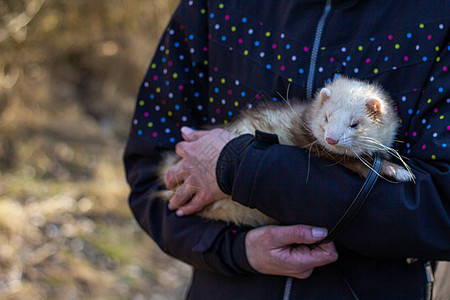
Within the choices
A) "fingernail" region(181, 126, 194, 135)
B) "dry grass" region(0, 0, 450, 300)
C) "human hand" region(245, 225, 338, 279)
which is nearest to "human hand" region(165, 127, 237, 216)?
"fingernail" region(181, 126, 194, 135)

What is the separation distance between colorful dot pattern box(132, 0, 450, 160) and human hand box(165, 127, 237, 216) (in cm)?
13

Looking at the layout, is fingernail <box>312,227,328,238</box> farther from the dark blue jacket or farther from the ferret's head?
the ferret's head

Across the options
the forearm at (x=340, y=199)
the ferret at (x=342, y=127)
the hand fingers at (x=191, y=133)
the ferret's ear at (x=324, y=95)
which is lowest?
the forearm at (x=340, y=199)

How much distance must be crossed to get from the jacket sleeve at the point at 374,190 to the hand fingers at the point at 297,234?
35mm

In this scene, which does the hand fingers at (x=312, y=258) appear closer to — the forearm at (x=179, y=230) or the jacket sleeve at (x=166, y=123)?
the forearm at (x=179, y=230)

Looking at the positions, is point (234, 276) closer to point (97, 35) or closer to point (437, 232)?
point (437, 232)

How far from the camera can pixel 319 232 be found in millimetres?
1415

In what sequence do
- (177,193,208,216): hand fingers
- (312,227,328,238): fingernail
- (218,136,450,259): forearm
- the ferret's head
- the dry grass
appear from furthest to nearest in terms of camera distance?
the dry grass
(177,193,208,216): hand fingers
the ferret's head
(312,227,328,238): fingernail
(218,136,450,259): forearm

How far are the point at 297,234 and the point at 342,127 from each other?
38 cm

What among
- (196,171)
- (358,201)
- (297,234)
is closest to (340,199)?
(358,201)

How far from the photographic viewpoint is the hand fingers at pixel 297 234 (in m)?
1.42

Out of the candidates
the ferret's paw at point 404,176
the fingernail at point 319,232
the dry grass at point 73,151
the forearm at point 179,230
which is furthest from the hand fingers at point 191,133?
the dry grass at point 73,151

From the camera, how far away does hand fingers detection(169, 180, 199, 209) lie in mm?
1631

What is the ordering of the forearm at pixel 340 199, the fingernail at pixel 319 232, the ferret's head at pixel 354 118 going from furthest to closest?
1. the ferret's head at pixel 354 118
2. the fingernail at pixel 319 232
3. the forearm at pixel 340 199
